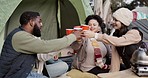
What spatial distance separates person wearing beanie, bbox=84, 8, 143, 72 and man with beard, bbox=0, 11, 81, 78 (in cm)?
32

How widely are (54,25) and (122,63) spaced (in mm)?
3280

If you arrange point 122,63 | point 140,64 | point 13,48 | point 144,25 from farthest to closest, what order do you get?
point 144,25, point 122,63, point 13,48, point 140,64

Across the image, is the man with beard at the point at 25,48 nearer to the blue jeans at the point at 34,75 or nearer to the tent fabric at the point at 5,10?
the blue jeans at the point at 34,75

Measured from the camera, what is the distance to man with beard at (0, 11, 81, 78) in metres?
2.59

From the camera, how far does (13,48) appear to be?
2.65m

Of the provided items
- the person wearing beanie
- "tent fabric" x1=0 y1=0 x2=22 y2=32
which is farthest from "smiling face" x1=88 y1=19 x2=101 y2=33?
"tent fabric" x1=0 y1=0 x2=22 y2=32

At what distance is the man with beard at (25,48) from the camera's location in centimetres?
259

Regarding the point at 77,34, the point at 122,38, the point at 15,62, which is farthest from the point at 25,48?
the point at 122,38

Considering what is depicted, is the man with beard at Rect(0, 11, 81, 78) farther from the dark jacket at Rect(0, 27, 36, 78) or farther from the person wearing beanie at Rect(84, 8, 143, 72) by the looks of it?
the person wearing beanie at Rect(84, 8, 143, 72)

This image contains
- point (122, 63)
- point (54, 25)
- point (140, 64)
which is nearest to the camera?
point (140, 64)

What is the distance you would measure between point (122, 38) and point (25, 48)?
35.1 inches

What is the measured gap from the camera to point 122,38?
2787 millimetres

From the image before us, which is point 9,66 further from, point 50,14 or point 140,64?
point 50,14

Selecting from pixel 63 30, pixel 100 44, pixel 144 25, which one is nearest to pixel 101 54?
pixel 100 44
